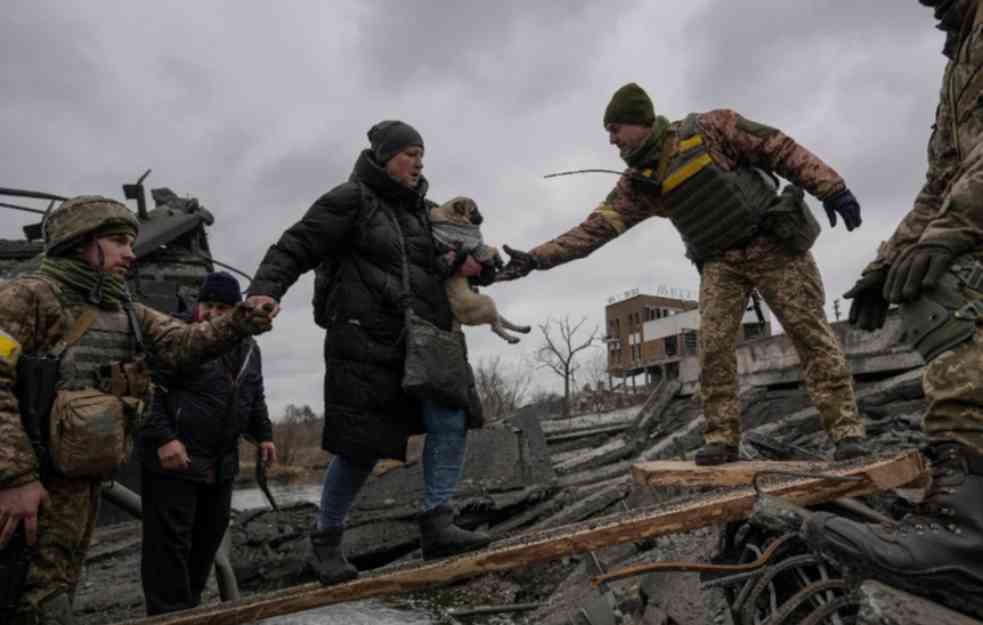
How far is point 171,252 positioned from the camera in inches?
371

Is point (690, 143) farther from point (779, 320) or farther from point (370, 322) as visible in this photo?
point (370, 322)

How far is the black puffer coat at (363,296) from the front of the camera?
326cm

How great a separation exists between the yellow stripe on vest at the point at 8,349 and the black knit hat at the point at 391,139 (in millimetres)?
1752

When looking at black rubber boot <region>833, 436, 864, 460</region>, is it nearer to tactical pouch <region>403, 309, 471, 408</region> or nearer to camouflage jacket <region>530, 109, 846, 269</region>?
camouflage jacket <region>530, 109, 846, 269</region>

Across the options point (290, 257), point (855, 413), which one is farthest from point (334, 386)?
point (855, 413)

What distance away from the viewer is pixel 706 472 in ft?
12.1

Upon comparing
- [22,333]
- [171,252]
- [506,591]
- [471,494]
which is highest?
[171,252]

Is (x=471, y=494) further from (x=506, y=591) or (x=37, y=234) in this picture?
(x=37, y=234)

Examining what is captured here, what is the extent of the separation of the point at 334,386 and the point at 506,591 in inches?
113

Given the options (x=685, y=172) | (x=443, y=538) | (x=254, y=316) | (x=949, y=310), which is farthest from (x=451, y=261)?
(x=949, y=310)

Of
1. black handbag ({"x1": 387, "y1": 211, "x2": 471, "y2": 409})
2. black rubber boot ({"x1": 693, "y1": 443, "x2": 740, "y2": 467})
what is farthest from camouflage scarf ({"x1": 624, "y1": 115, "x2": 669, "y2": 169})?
black rubber boot ({"x1": 693, "y1": 443, "x2": 740, "y2": 467})

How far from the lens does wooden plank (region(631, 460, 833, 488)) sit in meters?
3.41

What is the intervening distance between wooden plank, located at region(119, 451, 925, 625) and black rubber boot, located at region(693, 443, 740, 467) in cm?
104

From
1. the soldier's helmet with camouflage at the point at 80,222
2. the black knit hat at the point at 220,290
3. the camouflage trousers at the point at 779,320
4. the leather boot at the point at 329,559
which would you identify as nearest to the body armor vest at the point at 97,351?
the soldier's helmet with camouflage at the point at 80,222
